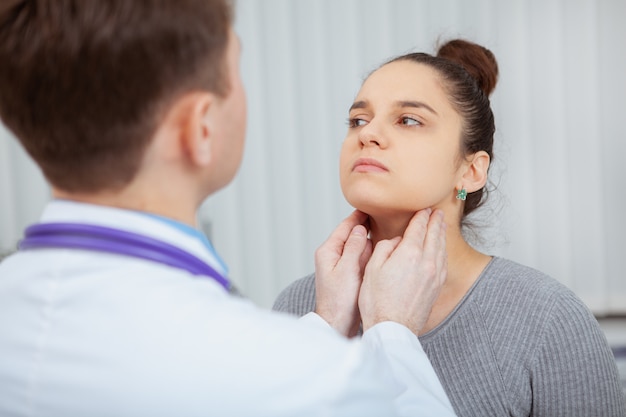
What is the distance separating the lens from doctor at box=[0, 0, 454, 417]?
64cm

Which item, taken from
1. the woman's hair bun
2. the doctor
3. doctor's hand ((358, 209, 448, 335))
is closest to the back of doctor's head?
the doctor

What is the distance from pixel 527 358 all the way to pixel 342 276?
1.23 feet

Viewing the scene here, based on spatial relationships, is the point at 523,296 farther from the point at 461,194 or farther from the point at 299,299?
the point at 299,299

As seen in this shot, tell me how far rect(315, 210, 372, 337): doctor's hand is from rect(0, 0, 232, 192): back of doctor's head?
60 centimetres

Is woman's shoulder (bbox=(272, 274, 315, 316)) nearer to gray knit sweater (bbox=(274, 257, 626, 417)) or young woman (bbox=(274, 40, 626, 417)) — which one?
young woman (bbox=(274, 40, 626, 417))

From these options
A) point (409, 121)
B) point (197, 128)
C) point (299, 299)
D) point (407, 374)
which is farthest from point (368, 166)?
point (197, 128)

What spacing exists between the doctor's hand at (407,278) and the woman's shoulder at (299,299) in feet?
1.18

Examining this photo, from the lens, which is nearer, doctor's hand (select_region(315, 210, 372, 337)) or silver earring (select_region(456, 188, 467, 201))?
doctor's hand (select_region(315, 210, 372, 337))

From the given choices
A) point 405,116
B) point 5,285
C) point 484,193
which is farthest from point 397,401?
point 484,193

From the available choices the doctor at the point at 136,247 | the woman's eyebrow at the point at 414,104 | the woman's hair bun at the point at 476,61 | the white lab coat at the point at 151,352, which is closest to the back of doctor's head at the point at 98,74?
the doctor at the point at 136,247

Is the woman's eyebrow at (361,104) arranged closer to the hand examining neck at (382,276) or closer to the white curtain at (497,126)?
the hand examining neck at (382,276)

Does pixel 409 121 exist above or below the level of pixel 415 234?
above

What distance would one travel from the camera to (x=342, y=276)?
1.30m

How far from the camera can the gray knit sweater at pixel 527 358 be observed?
4.33 feet
